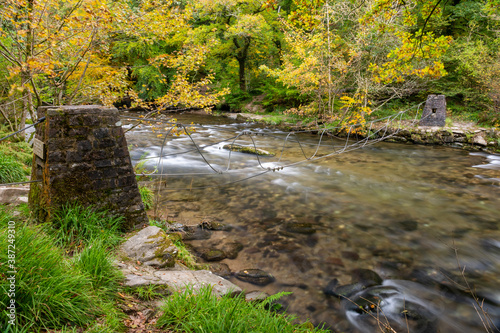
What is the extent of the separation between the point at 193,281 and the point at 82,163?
1829 mm

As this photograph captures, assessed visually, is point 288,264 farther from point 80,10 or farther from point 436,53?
point 80,10

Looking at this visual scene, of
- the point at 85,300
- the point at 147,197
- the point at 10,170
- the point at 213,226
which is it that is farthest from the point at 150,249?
the point at 10,170

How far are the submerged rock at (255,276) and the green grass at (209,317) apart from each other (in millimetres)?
1081

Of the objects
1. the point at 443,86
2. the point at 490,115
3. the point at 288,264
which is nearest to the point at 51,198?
the point at 288,264

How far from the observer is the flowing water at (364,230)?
10.1ft

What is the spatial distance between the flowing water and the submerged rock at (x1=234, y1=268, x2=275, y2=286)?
0.24 ft

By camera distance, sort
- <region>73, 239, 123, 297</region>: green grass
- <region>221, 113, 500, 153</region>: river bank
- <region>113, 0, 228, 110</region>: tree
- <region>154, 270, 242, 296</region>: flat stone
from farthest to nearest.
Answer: <region>221, 113, 500, 153</region>: river bank
<region>113, 0, 228, 110</region>: tree
<region>154, 270, 242, 296</region>: flat stone
<region>73, 239, 123, 297</region>: green grass

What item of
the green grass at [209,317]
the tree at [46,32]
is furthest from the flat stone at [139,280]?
the tree at [46,32]

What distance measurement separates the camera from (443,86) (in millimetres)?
12828

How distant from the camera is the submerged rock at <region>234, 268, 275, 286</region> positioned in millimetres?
3367

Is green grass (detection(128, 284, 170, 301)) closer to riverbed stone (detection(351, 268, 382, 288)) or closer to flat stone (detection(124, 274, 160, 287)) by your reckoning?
flat stone (detection(124, 274, 160, 287))

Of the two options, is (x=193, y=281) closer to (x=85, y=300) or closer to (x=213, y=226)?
(x=85, y=300)

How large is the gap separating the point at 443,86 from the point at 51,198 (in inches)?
615

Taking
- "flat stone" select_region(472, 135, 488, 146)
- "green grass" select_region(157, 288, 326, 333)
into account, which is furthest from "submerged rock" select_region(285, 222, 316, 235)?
"flat stone" select_region(472, 135, 488, 146)
